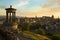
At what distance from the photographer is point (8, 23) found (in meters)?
27.4

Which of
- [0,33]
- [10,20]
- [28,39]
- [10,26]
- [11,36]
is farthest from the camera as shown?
[10,20]

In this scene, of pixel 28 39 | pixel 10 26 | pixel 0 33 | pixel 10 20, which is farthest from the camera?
pixel 10 20

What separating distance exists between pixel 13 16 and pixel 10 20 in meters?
0.90

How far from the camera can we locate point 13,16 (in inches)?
1150

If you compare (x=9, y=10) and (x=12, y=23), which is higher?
(x=9, y=10)

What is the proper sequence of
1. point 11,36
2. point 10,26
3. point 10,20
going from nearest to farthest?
1. point 11,36
2. point 10,26
3. point 10,20

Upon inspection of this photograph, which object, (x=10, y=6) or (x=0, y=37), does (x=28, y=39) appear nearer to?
(x=0, y=37)

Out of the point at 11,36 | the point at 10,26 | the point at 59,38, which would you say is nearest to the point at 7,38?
the point at 11,36

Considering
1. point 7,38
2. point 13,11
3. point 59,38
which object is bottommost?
point 59,38

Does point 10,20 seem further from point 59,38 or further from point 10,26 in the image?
point 59,38

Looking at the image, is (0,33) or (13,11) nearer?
(0,33)

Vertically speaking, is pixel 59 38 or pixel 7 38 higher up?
pixel 7 38

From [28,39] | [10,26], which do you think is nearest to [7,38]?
[28,39]

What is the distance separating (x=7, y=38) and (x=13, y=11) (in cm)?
1262
